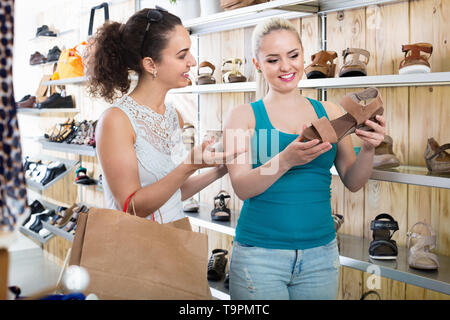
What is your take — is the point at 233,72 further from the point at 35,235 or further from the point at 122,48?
the point at 35,235

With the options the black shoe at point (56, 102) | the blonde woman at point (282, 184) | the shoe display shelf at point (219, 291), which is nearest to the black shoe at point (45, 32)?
the black shoe at point (56, 102)

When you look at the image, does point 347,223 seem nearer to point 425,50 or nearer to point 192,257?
point 425,50

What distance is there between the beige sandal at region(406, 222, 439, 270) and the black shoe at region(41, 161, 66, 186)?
364cm

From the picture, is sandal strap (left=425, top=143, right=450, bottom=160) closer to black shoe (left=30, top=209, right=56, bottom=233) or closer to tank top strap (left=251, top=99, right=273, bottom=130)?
tank top strap (left=251, top=99, right=273, bottom=130)

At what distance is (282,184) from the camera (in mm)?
1550

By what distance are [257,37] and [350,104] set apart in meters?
0.41

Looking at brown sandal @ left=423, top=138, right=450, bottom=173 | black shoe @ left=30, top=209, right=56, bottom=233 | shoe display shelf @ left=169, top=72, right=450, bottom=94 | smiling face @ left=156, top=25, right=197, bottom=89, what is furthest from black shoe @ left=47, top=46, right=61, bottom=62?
brown sandal @ left=423, top=138, right=450, bottom=173

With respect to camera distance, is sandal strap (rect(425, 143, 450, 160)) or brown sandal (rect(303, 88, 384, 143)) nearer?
brown sandal (rect(303, 88, 384, 143))

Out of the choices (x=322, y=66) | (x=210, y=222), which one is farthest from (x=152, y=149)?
(x=210, y=222)

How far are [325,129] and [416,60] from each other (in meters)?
0.84

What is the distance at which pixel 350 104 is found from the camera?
5.30 ft

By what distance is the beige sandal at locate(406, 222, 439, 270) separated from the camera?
2.04 metres

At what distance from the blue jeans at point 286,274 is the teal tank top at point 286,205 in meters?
0.03

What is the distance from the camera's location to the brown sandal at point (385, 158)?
2.17 meters
